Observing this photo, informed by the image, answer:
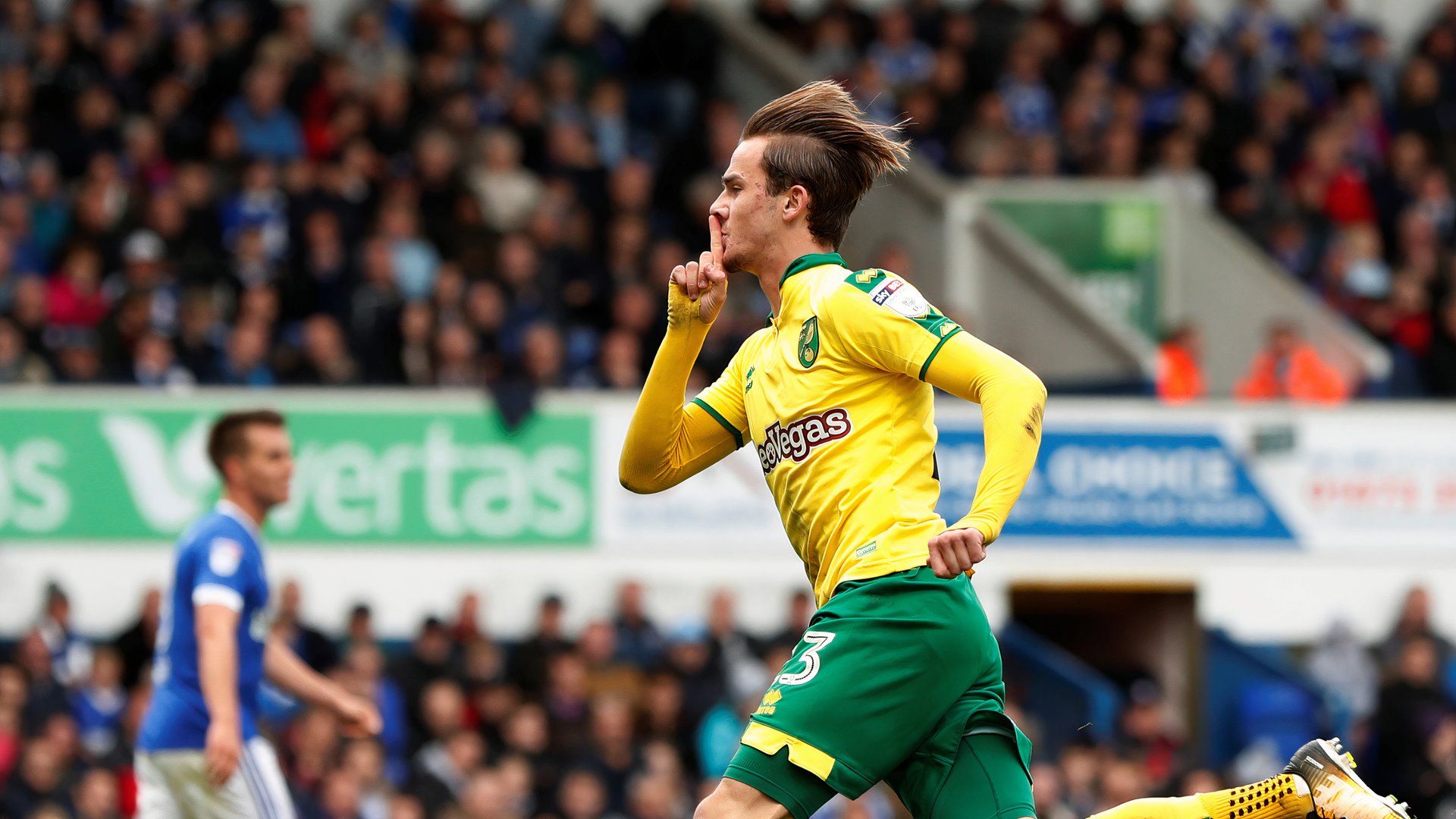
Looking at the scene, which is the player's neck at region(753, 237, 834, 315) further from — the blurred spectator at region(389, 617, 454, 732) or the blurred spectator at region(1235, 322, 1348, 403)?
the blurred spectator at region(1235, 322, 1348, 403)

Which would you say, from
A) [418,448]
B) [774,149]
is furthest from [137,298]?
[774,149]

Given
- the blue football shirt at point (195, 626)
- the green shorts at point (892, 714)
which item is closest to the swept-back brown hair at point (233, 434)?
the blue football shirt at point (195, 626)

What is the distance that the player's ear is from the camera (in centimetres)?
527

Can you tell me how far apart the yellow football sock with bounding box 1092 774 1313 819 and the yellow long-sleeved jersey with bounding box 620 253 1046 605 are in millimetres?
1192

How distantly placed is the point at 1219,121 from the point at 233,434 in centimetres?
1318

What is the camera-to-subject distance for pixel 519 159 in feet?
54.6

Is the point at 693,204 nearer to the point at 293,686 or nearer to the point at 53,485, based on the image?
the point at 53,485

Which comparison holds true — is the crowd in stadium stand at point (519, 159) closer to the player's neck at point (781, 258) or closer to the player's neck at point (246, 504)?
the player's neck at point (246, 504)

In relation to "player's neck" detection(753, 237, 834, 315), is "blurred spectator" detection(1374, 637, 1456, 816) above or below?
below

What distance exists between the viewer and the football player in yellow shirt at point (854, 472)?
16.2ft

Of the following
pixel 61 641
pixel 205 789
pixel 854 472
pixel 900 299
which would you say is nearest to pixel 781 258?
pixel 900 299

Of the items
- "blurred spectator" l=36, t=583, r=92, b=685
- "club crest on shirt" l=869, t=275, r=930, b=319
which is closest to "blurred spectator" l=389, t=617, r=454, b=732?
"blurred spectator" l=36, t=583, r=92, b=685

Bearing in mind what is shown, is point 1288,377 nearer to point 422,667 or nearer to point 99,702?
point 422,667

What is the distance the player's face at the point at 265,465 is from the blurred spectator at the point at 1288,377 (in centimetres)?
1053
